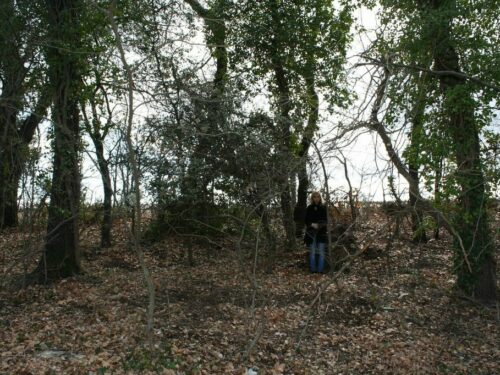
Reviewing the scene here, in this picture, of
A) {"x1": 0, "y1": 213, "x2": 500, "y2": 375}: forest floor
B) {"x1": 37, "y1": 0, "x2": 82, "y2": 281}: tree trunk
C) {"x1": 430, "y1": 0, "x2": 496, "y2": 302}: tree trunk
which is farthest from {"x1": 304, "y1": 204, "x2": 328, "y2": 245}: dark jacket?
{"x1": 37, "y1": 0, "x2": 82, "y2": 281}: tree trunk

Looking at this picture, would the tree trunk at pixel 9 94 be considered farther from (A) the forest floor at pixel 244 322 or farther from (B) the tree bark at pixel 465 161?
(B) the tree bark at pixel 465 161

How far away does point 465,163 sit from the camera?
27.3 ft

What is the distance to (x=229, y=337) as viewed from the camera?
7.46 meters

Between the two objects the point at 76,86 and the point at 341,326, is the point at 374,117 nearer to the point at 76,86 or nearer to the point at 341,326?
the point at 341,326

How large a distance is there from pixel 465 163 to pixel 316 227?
279cm

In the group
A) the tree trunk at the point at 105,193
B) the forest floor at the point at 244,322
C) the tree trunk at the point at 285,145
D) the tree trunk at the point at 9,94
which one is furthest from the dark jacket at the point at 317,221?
the tree trunk at the point at 9,94

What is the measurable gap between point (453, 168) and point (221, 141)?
12.1 feet

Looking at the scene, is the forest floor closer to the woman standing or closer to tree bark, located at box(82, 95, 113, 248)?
the woman standing

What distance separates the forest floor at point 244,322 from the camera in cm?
672

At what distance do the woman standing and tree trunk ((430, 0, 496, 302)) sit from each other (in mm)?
2298

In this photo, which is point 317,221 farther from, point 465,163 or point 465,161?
point 465,161

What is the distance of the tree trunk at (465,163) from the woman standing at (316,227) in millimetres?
2298

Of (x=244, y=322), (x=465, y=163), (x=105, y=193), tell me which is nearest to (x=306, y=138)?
(x=465, y=163)

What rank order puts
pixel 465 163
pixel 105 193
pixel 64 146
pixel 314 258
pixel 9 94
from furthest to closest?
1. pixel 105 193
2. pixel 314 258
3. pixel 64 146
4. pixel 9 94
5. pixel 465 163
